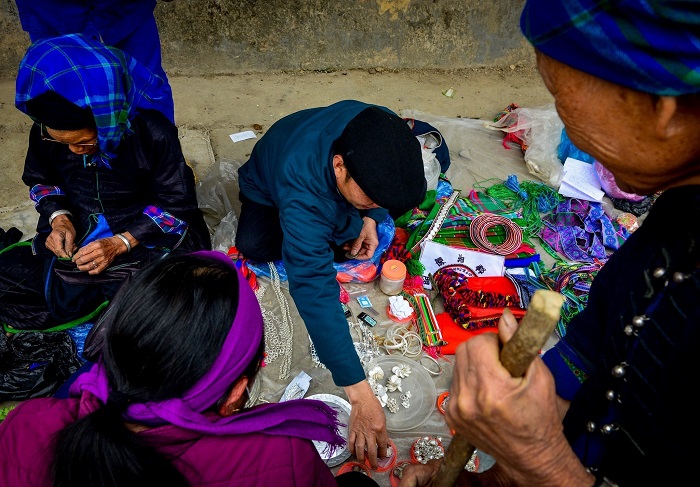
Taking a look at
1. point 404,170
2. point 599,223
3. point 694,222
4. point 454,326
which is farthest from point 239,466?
point 599,223

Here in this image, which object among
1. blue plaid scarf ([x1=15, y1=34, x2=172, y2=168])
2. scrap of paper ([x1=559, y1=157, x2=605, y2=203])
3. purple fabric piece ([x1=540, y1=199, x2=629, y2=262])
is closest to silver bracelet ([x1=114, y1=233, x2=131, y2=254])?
blue plaid scarf ([x1=15, y1=34, x2=172, y2=168])

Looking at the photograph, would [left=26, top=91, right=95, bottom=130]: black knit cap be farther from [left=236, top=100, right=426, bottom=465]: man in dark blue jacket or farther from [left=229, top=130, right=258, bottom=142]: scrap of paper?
[left=229, top=130, right=258, bottom=142]: scrap of paper

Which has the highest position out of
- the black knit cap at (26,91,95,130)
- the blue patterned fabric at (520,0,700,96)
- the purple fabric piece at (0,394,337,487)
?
the blue patterned fabric at (520,0,700,96)

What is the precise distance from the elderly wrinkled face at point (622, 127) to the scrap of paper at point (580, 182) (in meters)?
2.88

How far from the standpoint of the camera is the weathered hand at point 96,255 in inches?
95.9

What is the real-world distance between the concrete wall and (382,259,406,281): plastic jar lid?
3137mm

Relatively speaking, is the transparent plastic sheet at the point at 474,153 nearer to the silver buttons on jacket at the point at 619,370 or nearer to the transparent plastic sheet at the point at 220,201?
the transparent plastic sheet at the point at 220,201

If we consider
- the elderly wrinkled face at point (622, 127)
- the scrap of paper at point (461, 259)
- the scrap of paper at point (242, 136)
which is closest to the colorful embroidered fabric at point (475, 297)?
the scrap of paper at point (461, 259)

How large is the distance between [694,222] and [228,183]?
10.5 feet

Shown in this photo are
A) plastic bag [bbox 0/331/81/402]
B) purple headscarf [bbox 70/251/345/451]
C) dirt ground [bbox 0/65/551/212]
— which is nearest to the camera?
purple headscarf [bbox 70/251/345/451]

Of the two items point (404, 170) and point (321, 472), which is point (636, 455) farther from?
point (404, 170)

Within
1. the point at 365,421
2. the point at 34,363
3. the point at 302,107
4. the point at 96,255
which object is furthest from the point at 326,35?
the point at 365,421

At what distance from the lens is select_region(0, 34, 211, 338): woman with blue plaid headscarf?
2371 mm

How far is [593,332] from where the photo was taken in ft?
4.34
